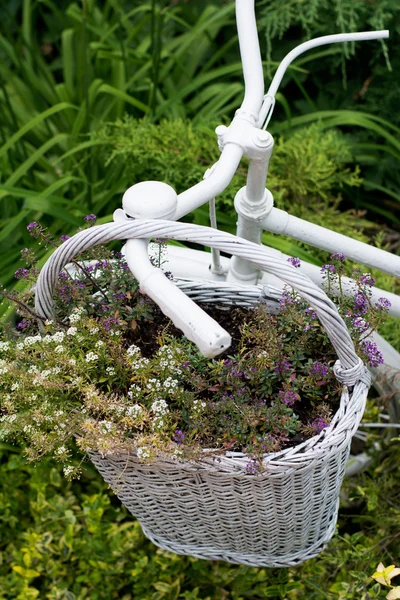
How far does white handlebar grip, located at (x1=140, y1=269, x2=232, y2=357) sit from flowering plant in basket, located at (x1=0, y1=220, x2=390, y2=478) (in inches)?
11.1

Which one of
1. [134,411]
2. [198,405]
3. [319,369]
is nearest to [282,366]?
[319,369]

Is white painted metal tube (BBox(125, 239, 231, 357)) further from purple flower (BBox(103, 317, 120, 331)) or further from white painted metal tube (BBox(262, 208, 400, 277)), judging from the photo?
white painted metal tube (BBox(262, 208, 400, 277))

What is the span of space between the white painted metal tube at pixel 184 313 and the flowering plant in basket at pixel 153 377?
0.90 ft

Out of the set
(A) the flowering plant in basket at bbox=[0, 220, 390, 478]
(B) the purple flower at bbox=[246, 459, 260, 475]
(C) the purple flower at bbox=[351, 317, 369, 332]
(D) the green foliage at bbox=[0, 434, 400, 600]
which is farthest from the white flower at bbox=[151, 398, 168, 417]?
(D) the green foliage at bbox=[0, 434, 400, 600]

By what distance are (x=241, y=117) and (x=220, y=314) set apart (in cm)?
41

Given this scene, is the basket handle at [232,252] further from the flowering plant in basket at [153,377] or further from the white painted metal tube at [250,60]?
the white painted metal tube at [250,60]

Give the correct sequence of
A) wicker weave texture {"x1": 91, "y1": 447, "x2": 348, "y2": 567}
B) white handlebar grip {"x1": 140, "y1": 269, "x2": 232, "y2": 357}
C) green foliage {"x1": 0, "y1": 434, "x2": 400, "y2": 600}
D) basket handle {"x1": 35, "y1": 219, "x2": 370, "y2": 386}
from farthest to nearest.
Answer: green foliage {"x1": 0, "y1": 434, "x2": 400, "y2": 600} < wicker weave texture {"x1": 91, "y1": 447, "x2": 348, "y2": 567} < basket handle {"x1": 35, "y1": 219, "x2": 370, "y2": 386} < white handlebar grip {"x1": 140, "y1": 269, "x2": 232, "y2": 357}

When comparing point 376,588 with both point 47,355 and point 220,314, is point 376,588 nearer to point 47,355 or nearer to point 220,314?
point 220,314

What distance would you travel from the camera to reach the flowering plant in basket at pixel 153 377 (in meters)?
1.15

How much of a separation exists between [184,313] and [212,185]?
0.88ft

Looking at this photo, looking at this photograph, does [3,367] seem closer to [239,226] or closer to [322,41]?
[239,226]

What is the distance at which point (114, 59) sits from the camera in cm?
243

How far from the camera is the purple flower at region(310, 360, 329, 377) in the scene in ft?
3.95

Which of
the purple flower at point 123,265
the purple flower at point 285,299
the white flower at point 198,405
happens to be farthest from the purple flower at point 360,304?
the purple flower at point 123,265
